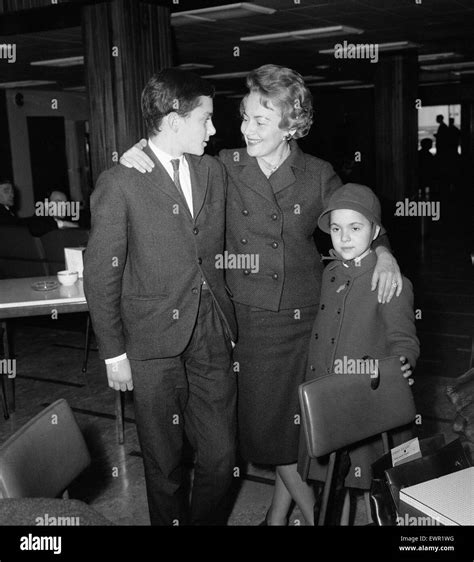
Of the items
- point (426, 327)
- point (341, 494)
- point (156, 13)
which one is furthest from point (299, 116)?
point (426, 327)

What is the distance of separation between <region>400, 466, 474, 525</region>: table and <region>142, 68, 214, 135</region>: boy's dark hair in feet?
4.42

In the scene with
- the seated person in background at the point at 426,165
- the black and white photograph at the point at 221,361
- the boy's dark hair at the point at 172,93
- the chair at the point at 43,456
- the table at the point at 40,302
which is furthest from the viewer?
the seated person in background at the point at 426,165

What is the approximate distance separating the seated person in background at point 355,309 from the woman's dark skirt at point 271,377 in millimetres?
154

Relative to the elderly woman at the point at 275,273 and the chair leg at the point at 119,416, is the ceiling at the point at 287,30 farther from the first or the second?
the chair leg at the point at 119,416

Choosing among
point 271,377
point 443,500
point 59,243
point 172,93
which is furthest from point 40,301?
point 59,243

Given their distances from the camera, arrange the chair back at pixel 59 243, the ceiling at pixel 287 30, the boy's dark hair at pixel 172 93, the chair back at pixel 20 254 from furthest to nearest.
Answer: the ceiling at pixel 287 30, the chair back at pixel 20 254, the chair back at pixel 59 243, the boy's dark hair at pixel 172 93

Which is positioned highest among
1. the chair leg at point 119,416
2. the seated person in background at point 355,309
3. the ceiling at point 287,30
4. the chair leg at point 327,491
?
the ceiling at point 287,30

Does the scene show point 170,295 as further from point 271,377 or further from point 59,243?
point 59,243

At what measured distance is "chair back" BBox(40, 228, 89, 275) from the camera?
6682 mm

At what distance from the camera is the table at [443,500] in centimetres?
146

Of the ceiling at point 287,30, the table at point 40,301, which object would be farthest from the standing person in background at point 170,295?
the ceiling at point 287,30

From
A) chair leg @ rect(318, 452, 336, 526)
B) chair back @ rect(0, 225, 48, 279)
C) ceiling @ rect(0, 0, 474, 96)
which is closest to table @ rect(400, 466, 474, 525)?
chair leg @ rect(318, 452, 336, 526)

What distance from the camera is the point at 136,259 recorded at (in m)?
2.32

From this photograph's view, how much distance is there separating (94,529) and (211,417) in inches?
47.3
